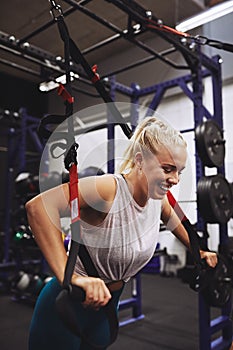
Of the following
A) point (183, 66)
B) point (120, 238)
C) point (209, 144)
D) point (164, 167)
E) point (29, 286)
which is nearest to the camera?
point (164, 167)

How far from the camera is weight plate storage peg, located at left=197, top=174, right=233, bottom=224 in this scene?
212 centimetres

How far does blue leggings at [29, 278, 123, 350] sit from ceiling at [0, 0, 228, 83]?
1.19m

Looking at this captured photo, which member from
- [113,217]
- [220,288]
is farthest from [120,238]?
[220,288]

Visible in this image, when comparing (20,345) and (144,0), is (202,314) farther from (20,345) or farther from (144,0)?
(144,0)

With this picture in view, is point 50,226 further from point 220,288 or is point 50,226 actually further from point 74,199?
point 220,288

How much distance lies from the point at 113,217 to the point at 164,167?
19 cm

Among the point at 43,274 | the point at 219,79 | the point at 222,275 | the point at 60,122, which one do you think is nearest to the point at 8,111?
the point at 43,274

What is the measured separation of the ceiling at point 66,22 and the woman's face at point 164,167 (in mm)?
1067

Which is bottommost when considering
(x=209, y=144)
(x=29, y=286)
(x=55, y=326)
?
(x=29, y=286)

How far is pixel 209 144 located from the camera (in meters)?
2.26

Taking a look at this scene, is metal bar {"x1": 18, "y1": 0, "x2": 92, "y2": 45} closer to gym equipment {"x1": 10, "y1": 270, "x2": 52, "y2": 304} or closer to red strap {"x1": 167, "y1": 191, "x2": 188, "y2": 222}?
red strap {"x1": 167, "y1": 191, "x2": 188, "y2": 222}

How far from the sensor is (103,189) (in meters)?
0.79

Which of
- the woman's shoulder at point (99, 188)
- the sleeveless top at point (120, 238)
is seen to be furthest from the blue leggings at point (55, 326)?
the woman's shoulder at point (99, 188)

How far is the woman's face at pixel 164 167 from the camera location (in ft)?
2.45
